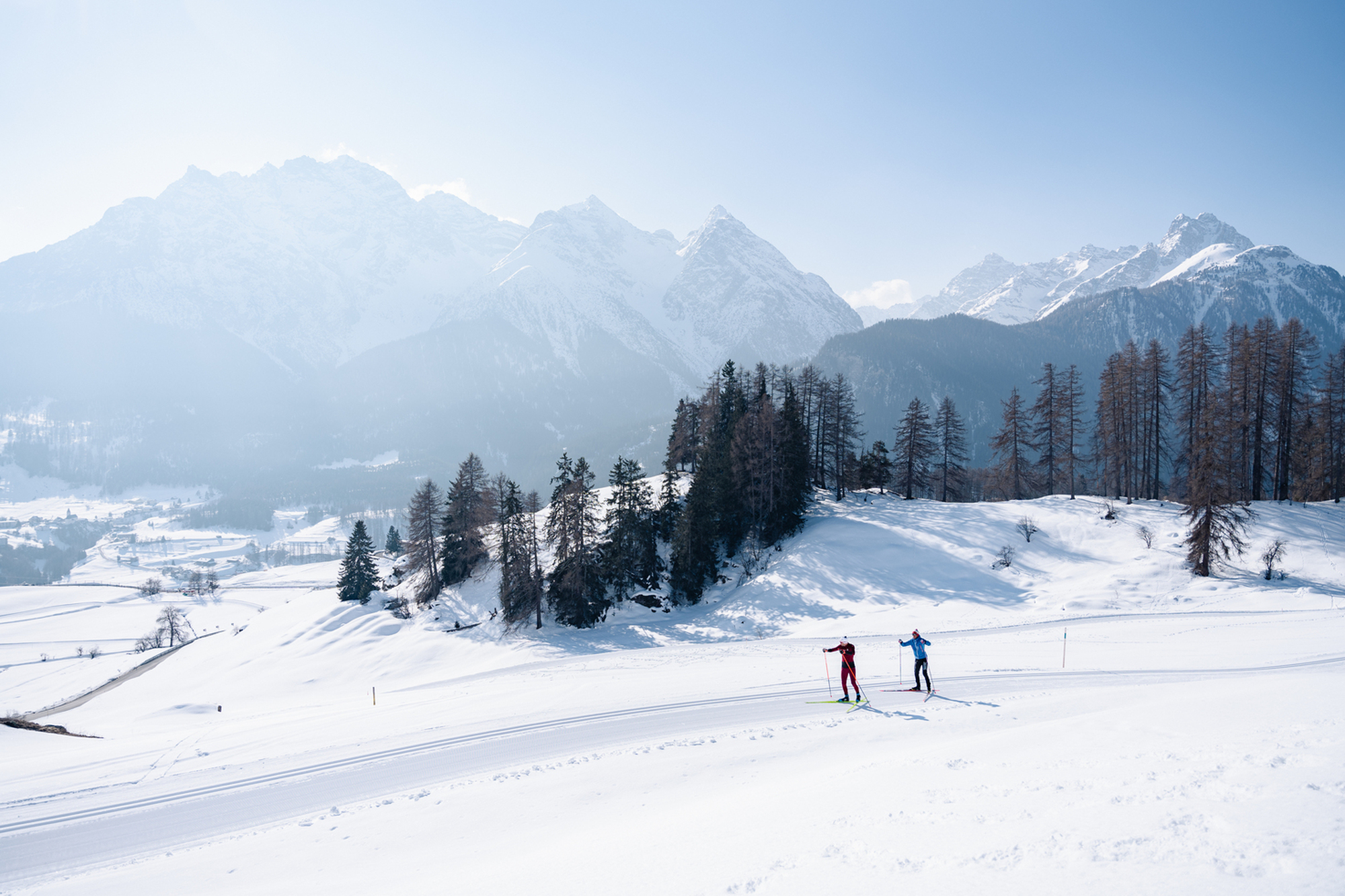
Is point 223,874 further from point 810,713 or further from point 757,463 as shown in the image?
point 757,463

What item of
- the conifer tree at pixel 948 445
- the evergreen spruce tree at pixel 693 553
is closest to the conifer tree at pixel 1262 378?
the conifer tree at pixel 948 445

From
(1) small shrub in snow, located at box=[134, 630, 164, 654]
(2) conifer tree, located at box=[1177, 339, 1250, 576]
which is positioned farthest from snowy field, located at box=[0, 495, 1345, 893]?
(1) small shrub in snow, located at box=[134, 630, 164, 654]

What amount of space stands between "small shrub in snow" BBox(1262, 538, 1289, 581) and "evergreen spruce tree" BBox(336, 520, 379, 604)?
6363 centimetres

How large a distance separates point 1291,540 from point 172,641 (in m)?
119

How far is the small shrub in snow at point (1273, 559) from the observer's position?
101 feet

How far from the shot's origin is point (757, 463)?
159 feet

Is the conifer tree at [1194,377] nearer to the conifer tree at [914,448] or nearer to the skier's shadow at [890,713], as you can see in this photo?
the conifer tree at [914,448]

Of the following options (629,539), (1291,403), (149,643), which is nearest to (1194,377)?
(1291,403)

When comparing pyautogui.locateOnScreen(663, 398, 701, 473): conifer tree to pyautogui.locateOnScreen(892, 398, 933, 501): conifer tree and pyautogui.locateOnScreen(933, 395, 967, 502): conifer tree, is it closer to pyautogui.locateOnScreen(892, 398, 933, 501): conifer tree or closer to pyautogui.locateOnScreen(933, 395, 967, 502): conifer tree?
pyautogui.locateOnScreen(892, 398, 933, 501): conifer tree

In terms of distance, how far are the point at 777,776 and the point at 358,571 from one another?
175 ft

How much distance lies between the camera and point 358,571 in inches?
2108

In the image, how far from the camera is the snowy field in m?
6.61

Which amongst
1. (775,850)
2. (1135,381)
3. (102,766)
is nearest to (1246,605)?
(1135,381)

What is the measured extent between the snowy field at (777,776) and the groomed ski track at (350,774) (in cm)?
7
